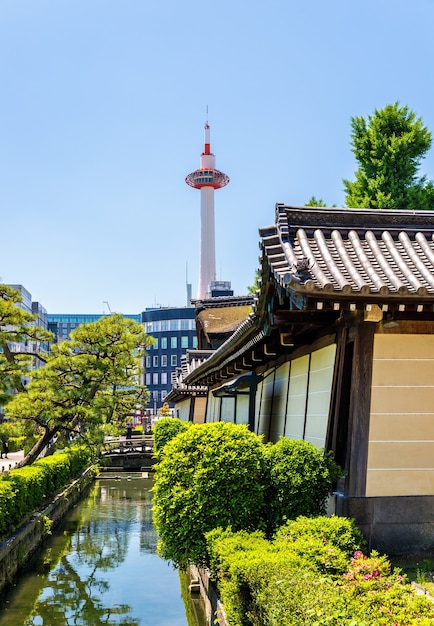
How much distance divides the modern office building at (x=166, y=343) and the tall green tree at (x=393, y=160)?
229 feet

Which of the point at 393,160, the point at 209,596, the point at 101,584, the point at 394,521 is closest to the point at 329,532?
the point at 394,521

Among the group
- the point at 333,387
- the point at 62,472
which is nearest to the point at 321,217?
the point at 333,387

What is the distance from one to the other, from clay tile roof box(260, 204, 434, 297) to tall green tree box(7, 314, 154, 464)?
16.2 meters

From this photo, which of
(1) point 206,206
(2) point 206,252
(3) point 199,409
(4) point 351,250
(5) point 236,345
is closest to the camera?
(4) point 351,250

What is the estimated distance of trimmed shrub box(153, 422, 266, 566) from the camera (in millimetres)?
9125

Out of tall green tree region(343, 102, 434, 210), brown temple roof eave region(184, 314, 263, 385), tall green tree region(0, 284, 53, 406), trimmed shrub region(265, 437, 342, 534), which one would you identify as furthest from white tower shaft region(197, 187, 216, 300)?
trimmed shrub region(265, 437, 342, 534)

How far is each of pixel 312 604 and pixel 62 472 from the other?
80.4 feet

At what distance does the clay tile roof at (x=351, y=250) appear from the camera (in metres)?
7.88

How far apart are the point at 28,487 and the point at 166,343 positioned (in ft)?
285

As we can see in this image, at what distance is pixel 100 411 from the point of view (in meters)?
27.2

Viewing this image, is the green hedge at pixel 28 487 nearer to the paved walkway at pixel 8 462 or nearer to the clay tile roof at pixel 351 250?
the paved walkway at pixel 8 462

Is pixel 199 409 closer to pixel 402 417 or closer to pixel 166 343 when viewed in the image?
pixel 402 417

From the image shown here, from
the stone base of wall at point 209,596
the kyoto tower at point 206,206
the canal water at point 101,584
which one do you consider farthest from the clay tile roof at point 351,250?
the kyoto tower at point 206,206

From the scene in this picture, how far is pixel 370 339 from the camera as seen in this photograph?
29.1 feet
